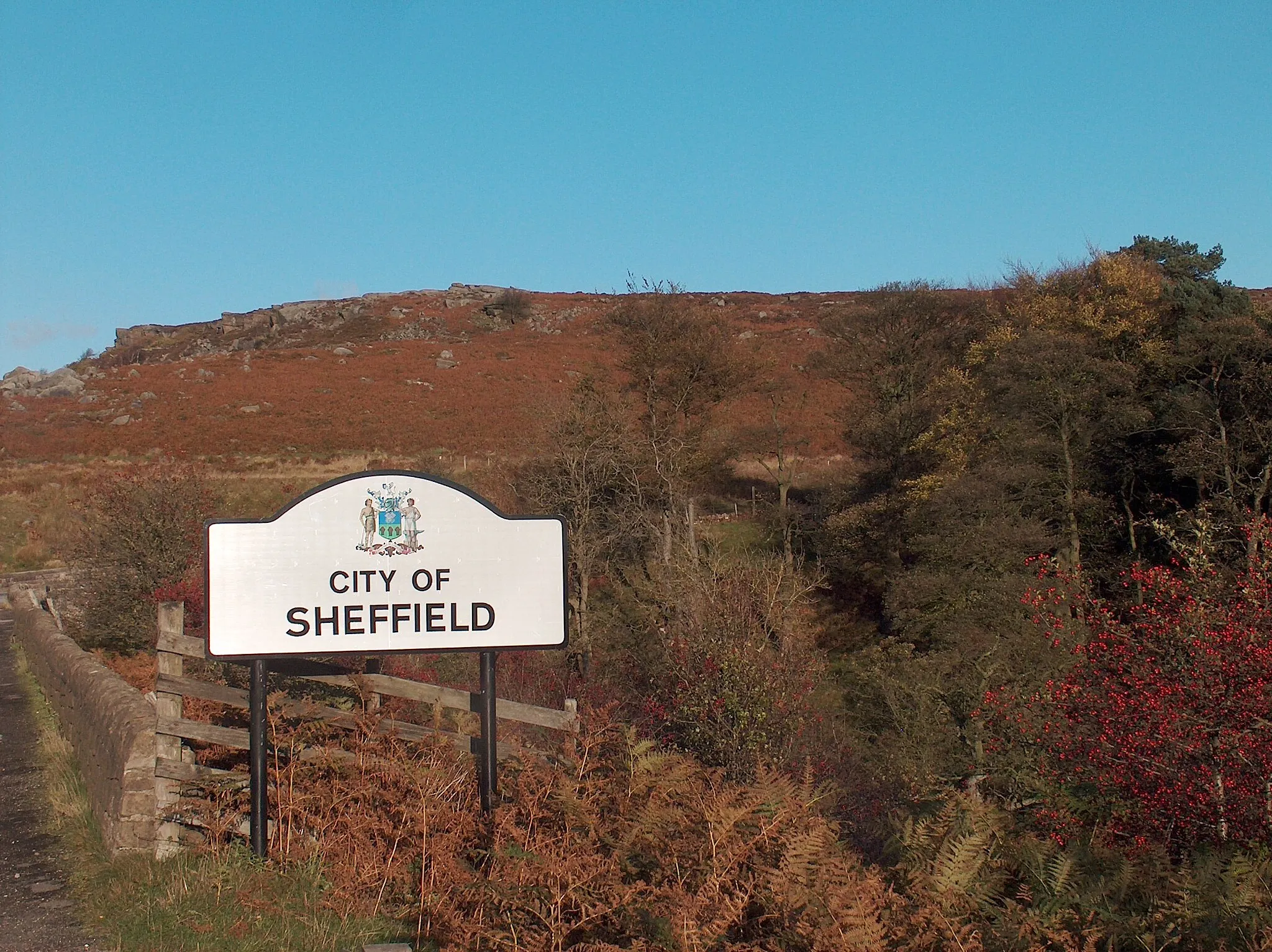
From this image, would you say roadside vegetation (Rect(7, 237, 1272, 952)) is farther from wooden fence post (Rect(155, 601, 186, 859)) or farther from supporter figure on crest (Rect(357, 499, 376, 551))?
supporter figure on crest (Rect(357, 499, 376, 551))

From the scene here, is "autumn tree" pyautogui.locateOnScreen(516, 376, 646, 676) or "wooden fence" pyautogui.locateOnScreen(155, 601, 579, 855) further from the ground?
"autumn tree" pyautogui.locateOnScreen(516, 376, 646, 676)

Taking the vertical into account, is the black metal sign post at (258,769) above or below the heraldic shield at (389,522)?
below

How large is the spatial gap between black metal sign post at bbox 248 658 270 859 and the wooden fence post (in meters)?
0.60

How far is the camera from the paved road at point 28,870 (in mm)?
5578

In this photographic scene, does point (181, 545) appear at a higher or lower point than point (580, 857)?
higher

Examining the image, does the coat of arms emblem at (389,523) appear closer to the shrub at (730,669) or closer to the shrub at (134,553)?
the shrub at (730,669)

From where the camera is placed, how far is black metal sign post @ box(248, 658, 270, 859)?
5957 mm

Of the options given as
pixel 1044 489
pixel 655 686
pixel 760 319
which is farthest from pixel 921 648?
pixel 760 319

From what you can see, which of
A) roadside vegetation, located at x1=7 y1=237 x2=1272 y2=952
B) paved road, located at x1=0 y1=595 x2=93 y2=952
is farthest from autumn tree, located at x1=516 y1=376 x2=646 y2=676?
paved road, located at x1=0 y1=595 x2=93 y2=952

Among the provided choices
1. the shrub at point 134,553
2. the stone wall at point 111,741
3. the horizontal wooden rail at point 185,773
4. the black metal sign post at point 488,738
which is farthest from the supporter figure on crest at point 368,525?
the shrub at point 134,553

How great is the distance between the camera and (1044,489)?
30031 millimetres

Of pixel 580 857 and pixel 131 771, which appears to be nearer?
pixel 580 857

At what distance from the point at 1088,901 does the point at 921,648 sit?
24568mm

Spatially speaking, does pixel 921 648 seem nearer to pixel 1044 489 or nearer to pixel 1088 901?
pixel 1044 489
